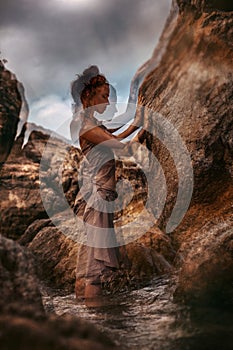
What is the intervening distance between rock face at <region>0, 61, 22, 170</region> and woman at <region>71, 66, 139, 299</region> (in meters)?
1.24

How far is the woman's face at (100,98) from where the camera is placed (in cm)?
462

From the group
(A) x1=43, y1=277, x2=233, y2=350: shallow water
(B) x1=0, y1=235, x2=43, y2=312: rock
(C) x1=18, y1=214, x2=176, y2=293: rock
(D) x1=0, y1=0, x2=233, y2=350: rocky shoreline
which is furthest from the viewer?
(C) x1=18, y1=214, x2=176, y2=293: rock

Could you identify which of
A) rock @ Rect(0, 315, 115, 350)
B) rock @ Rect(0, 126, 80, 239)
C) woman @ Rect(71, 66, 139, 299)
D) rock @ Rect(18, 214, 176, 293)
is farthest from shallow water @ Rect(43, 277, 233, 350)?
rock @ Rect(0, 126, 80, 239)

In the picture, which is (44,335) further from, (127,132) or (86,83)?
(86,83)

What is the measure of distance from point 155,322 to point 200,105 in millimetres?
3354

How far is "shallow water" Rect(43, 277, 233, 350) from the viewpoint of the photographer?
2395 mm

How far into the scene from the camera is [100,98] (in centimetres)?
462

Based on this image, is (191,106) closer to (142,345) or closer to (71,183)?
Result: (71,183)

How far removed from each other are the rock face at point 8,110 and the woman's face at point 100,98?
1407 millimetres

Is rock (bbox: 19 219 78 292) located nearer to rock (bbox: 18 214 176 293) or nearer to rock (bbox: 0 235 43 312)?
rock (bbox: 18 214 176 293)

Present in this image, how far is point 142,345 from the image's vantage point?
2.47 metres

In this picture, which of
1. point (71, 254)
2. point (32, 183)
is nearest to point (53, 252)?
point (71, 254)

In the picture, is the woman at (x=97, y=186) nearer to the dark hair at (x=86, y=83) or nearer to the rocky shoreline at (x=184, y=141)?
the dark hair at (x=86, y=83)

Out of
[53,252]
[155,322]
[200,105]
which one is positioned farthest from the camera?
[53,252]
